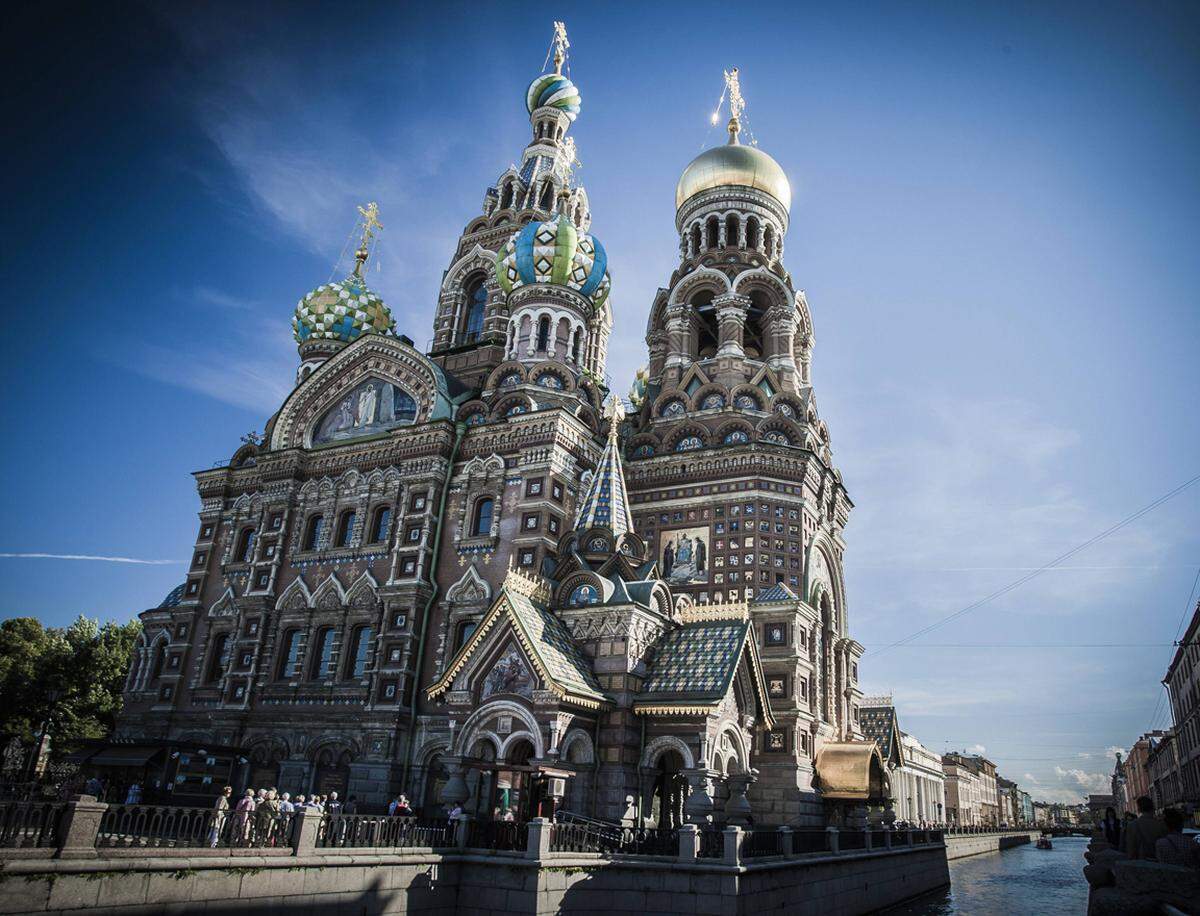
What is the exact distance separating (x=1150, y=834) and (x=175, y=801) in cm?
2357

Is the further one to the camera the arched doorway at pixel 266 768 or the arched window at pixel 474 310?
the arched window at pixel 474 310

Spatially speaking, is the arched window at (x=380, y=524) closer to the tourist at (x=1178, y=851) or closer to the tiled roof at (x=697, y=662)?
the tiled roof at (x=697, y=662)

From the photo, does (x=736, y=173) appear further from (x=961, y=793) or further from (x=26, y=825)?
(x=961, y=793)

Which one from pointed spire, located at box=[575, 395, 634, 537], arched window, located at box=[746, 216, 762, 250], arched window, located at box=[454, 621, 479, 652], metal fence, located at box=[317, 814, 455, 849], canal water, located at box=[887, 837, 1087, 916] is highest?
arched window, located at box=[746, 216, 762, 250]

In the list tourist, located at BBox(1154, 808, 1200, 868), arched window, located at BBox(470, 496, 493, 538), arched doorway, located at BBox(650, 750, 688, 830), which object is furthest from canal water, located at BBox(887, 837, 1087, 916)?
tourist, located at BBox(1154, 808, 1200, 868)

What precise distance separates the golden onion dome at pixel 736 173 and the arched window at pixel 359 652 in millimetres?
22467

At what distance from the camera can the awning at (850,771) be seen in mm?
24031

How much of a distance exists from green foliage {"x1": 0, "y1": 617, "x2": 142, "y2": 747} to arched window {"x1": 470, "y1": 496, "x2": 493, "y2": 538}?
1779cm

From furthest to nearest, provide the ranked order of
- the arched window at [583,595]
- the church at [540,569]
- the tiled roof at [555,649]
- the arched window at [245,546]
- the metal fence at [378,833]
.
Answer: the arched window at [245,546], the arched window at [583,595], the church at [540,569], the tiled roof at [555,649], the metal fence at [378,833]

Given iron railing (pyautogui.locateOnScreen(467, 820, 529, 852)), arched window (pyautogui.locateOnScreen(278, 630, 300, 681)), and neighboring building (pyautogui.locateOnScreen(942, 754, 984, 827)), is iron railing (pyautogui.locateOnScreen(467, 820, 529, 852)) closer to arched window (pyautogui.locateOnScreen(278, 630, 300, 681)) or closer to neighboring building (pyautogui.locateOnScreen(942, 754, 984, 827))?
arched window (pyautogui.locateOnScreen(278, 630, 300, 681))

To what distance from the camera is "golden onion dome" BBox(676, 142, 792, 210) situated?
1414 inches

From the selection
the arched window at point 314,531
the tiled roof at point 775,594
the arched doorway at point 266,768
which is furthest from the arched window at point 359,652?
the tiled roof at point 775,594

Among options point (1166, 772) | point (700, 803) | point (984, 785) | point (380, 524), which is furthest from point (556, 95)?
point (984, 785)

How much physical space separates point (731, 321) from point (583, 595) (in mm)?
16524
